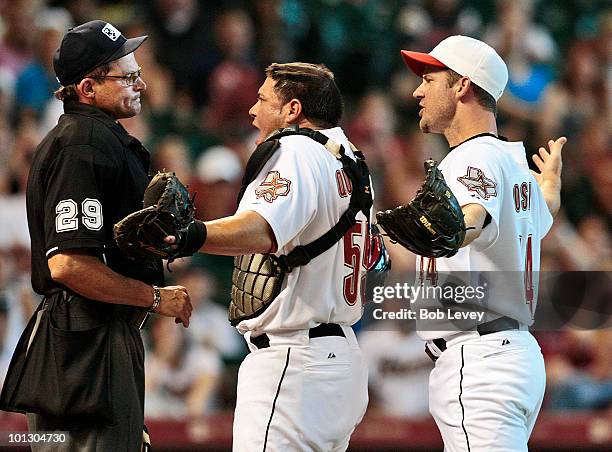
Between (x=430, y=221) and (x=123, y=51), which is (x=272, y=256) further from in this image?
(x=123, y=51)

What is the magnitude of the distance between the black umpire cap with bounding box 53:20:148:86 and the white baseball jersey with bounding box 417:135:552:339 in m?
1.43

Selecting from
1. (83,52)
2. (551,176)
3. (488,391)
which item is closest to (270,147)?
(83,52)

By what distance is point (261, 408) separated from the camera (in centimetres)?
399

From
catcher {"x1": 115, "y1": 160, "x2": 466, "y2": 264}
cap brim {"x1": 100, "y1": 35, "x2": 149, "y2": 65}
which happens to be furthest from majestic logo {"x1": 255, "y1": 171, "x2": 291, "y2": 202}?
cap brim {"x1": 100, "y1": 35, "x2": 149, "y2": 65}

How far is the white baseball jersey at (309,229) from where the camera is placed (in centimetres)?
387

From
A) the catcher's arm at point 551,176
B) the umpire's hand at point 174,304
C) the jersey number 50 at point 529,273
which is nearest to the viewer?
the umpire's hand at point 174,304

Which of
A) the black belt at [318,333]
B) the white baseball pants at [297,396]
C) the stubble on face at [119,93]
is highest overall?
the stubble on face at [119,93]

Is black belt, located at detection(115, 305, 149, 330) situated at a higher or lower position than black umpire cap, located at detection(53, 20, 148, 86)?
lower

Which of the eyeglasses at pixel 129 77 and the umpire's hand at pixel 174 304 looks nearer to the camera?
the umpire's hand at pixel 174 304

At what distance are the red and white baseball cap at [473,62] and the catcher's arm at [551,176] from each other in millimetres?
605

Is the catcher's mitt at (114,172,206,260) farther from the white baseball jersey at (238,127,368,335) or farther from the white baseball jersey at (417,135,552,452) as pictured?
the white baseball jersey at (417,135,552,452)

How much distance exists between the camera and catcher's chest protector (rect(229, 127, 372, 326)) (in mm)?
4039

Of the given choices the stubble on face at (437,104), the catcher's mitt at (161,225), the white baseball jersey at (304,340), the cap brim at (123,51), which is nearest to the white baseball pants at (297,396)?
the white baseball jersey at (304,340)

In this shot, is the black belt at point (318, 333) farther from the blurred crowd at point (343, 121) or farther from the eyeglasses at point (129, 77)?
the blurred crowd at point (343, 121)
